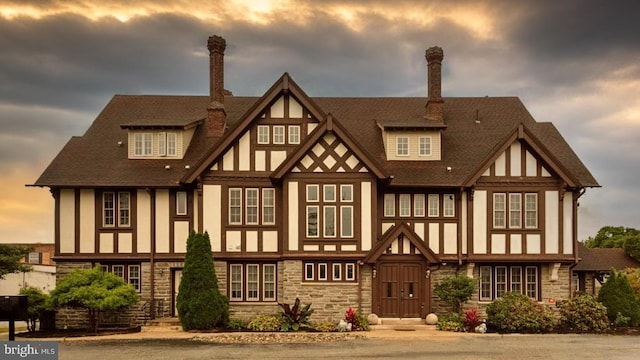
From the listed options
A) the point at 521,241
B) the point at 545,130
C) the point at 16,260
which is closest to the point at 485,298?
the point at 521,241

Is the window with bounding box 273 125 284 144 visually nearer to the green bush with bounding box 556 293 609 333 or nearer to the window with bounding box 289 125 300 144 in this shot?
the window with bounding box 289 125 300 144

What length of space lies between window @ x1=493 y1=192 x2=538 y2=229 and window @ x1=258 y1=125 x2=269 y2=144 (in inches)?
436

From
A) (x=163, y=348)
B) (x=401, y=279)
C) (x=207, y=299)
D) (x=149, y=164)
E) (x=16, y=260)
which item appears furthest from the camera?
(x=16, y=260)

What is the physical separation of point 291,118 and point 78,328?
13873 mm

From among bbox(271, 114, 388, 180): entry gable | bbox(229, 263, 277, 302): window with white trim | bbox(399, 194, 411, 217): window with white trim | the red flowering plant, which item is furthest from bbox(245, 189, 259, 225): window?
the red flowering plant

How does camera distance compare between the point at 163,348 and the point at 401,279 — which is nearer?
the point at 163,348

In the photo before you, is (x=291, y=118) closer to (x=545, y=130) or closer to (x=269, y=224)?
(x=269, y=224)

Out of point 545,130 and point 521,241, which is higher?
point 545,130

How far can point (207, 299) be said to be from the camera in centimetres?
2894

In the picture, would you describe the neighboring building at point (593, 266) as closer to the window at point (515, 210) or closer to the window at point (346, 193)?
the window at point (515, 210)

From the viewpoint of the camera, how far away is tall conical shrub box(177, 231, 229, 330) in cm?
2880

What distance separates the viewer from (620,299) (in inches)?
1197

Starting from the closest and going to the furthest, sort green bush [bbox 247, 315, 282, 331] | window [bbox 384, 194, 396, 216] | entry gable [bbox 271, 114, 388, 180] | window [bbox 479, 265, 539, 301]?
green bush [bbox 247, 315, 282, 331] → entry gable [bbox 271, 114, 388, 180] → window [bbox 479, 265, 539, 301] → window [bbox 384, 194, 396, 216]

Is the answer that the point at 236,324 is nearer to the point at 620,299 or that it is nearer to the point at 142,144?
the point at 142,144
